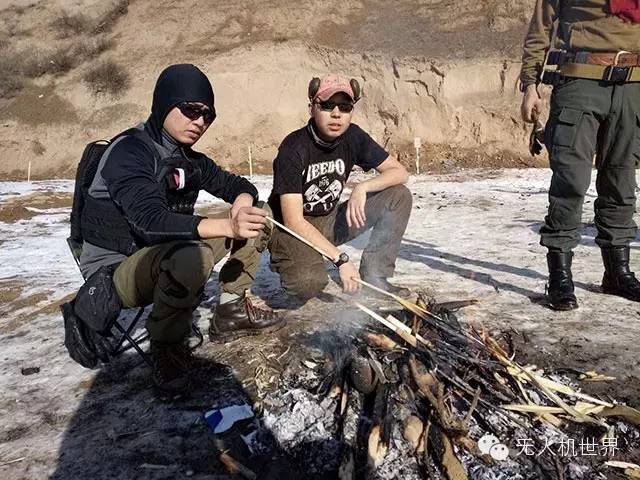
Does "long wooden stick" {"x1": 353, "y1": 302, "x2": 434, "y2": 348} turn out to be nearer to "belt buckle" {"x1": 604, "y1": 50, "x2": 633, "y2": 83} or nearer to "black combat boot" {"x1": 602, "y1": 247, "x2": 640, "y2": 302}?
"black combat boot" {"x1": 602, "y1": 247, "x2": 640, "y2": 302}

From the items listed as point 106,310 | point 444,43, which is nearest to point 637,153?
point 106,310

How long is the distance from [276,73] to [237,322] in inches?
593

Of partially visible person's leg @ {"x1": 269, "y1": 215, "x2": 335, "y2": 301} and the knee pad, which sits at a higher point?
the knee pad

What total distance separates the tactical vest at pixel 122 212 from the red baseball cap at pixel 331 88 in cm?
106

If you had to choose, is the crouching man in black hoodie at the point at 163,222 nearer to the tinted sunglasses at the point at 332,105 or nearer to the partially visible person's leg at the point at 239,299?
the partially visible person's leg at the point at 239,299

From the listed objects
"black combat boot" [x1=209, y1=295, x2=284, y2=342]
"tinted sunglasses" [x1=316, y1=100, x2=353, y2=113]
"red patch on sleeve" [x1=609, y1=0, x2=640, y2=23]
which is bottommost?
"black combat boot" [x1=209, y1=295, x2=284, y2=342]

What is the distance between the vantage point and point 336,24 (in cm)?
1845

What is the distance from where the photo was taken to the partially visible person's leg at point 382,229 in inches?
169

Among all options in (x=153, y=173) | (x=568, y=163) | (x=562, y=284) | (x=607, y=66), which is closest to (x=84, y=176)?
(x=153, y=173)

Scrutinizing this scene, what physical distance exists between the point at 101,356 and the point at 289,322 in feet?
4.14

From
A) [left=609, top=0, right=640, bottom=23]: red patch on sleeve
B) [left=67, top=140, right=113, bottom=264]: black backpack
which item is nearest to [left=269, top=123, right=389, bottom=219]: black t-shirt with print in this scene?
[left=67, top=140, right=113, bottom=264]: black backpack

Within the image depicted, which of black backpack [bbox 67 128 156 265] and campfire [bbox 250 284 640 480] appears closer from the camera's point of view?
campfire [bbox 250 284 640 480]

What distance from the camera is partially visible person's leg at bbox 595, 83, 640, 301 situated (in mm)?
3520

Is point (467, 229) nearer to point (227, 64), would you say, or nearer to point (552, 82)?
point (552, 82)
